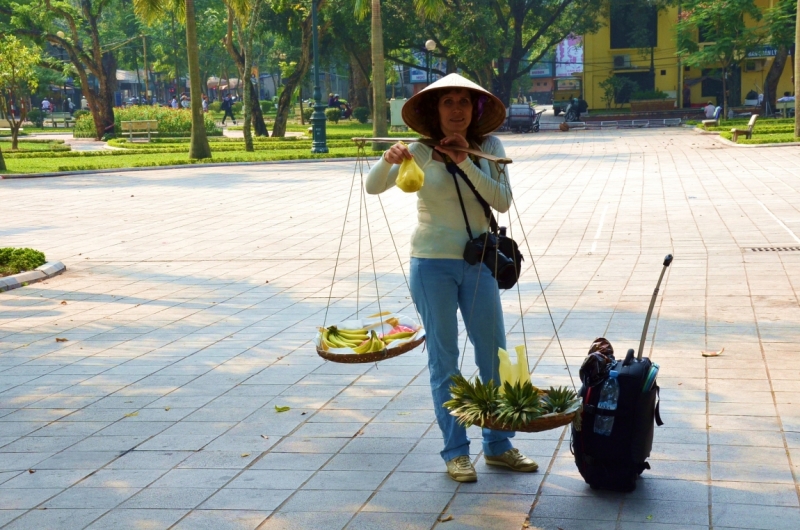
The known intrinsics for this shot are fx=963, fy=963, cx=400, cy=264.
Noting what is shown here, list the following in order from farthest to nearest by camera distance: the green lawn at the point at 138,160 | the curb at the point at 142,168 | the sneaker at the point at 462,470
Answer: the green lawn at the point at 138,160
the curb at the point at 142,168
the sneaker at the point at 462,470

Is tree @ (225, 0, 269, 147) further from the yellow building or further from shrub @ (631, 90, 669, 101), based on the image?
the yellow building

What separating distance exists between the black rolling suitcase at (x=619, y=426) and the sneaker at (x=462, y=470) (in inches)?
19.0

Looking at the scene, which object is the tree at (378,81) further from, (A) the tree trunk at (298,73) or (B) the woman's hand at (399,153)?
(B) the woman's hand at (399,153)

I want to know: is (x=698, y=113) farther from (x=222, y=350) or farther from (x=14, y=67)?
(x=222, y=350)

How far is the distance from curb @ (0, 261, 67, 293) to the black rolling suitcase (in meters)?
7.79

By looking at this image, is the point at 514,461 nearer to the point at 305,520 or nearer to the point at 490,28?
the point at 305,520

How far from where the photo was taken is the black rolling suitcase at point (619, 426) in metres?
4.07

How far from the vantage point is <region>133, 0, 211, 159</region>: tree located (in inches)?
1011

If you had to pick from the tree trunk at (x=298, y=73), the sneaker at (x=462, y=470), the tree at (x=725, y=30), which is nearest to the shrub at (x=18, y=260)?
the sneaker at (x=462, y=470)

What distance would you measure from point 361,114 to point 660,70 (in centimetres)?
1863

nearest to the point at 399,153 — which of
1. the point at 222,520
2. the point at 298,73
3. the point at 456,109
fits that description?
the point at 456,109

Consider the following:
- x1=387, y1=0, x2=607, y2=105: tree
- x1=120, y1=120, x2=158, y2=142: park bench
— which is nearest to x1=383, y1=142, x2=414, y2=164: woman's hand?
x1=387, y1=0, x2=607, y2=105: tree

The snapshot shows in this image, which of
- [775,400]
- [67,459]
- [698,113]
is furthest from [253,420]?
[698,113]

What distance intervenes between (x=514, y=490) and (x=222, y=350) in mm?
3544
